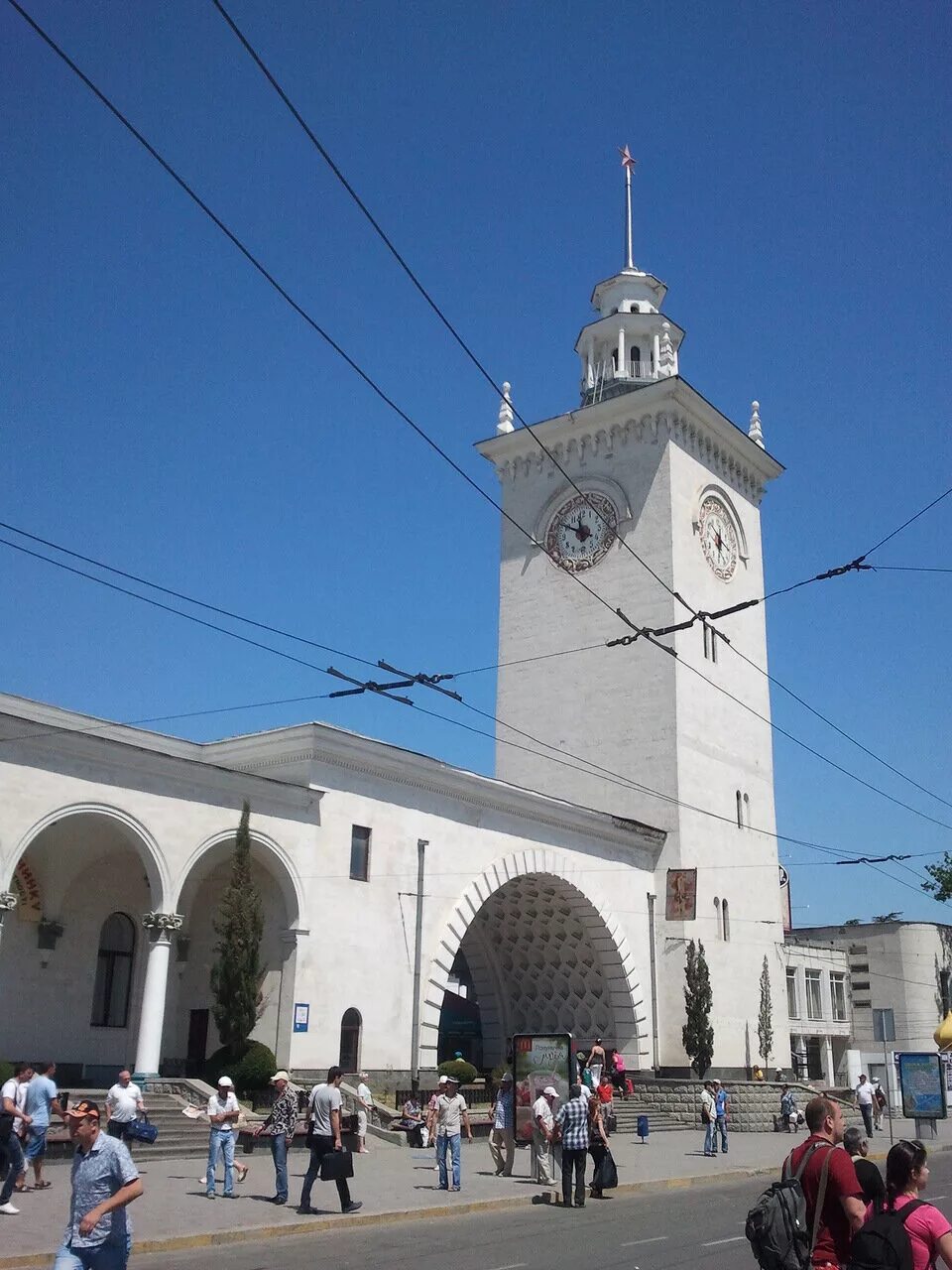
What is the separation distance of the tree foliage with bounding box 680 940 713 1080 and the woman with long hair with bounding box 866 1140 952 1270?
30.0 meters

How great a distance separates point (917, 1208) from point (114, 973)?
22.7 metres

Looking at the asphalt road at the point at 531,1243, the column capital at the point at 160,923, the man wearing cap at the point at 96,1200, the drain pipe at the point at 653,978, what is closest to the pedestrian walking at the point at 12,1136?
the asphalt road at the point at 531,1243

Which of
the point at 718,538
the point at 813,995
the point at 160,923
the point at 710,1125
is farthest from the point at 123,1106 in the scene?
the point at 813,995

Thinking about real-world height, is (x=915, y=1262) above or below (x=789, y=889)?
below

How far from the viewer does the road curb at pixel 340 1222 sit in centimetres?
1154

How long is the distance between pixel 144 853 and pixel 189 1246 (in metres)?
11.5

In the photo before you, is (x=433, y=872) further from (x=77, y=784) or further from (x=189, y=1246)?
(x=189, y=1246)

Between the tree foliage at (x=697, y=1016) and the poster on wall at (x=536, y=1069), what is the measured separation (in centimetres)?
1524

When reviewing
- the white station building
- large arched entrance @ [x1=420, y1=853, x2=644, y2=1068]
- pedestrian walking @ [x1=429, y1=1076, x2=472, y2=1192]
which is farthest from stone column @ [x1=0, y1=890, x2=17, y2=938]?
large arched entrance @ [x1=420, y1=853, x2=644, y2=1068]

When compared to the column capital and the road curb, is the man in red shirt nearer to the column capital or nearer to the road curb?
the road curb

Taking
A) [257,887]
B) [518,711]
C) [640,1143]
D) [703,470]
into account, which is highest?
[703,470]

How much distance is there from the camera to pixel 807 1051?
53.7 metres

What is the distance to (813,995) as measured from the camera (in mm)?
53844

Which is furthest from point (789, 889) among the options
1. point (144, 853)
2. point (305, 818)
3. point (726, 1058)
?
point (144, 853)
